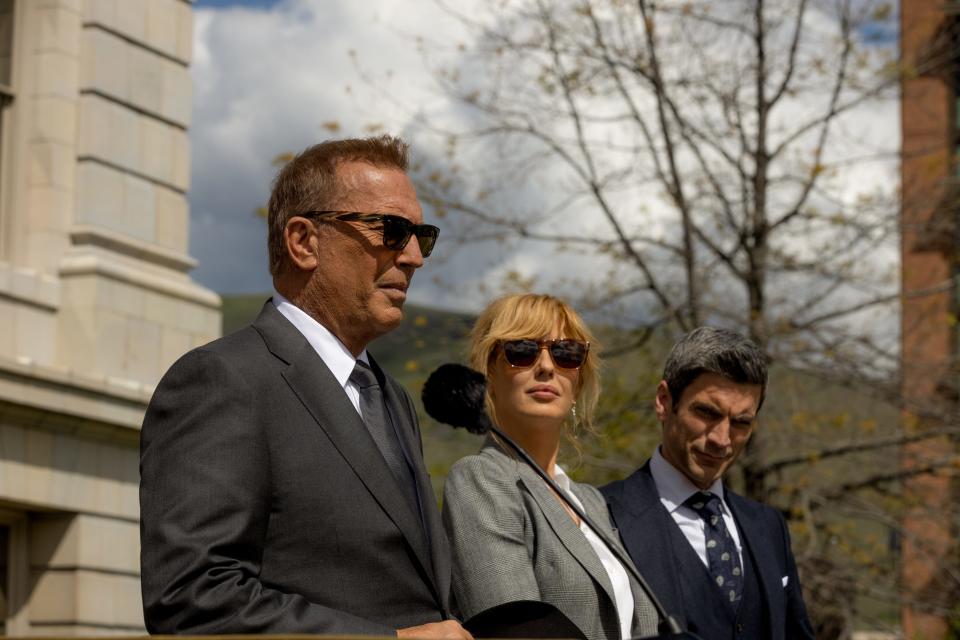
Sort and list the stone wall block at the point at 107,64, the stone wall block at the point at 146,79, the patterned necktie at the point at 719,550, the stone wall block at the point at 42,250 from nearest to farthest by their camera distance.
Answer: the patterned necktie at the point at 719,550
the stone wall block at the point at 42,250
the stone wall block at the point at 107,64
the stone wall block at the point at 146,79

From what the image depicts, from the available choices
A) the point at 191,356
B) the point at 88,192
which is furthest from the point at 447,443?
the point at 191,356

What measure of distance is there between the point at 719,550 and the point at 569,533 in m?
0.87

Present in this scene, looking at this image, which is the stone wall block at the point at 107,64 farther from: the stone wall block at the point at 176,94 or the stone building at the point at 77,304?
the stone wall block at the point at 176,94

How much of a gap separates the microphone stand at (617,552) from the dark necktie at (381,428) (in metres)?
0.25

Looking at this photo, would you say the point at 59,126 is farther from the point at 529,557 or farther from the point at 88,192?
the point at 529,557

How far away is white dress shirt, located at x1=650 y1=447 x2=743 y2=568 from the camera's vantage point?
5199 millimetres

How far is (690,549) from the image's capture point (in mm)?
5094

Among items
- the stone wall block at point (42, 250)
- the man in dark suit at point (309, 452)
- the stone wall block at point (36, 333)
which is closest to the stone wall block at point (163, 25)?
the stone wall block at point (42, 250)

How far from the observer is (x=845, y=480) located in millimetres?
14805

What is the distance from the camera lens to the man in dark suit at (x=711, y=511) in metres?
5.02

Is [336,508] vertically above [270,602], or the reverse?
[336,508]

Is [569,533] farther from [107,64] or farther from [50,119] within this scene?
[107,64]

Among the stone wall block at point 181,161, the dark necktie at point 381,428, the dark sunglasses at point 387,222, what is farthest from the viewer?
the stone wall block at point 181,161

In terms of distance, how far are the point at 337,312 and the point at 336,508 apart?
520mm
